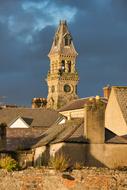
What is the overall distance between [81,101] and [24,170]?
8358cm

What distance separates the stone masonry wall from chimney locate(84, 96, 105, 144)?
1234 centimetres

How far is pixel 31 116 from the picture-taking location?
101m

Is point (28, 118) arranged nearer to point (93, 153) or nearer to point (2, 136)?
point (2, 136)

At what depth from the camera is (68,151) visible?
51.0 metres

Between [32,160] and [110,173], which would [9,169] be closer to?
[110,173]

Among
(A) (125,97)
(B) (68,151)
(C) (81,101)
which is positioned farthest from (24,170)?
(C) (81,101)

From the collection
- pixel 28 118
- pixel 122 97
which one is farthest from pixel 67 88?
pixel 122 97

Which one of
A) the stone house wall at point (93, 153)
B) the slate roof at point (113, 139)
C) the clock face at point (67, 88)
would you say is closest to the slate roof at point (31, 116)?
the slate roof at point (113, 139)

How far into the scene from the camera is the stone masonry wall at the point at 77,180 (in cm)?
3806

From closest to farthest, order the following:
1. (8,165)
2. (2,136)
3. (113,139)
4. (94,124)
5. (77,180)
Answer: (77,180) → (8,165) → (94,124) → (113,139) → (2,136)

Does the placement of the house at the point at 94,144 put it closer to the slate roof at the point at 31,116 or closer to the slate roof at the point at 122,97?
the slate roof at the point at 122,97

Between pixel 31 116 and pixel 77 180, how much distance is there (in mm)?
62913

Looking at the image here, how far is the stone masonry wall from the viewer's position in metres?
38.1

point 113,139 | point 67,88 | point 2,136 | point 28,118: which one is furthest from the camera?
point 67,88
